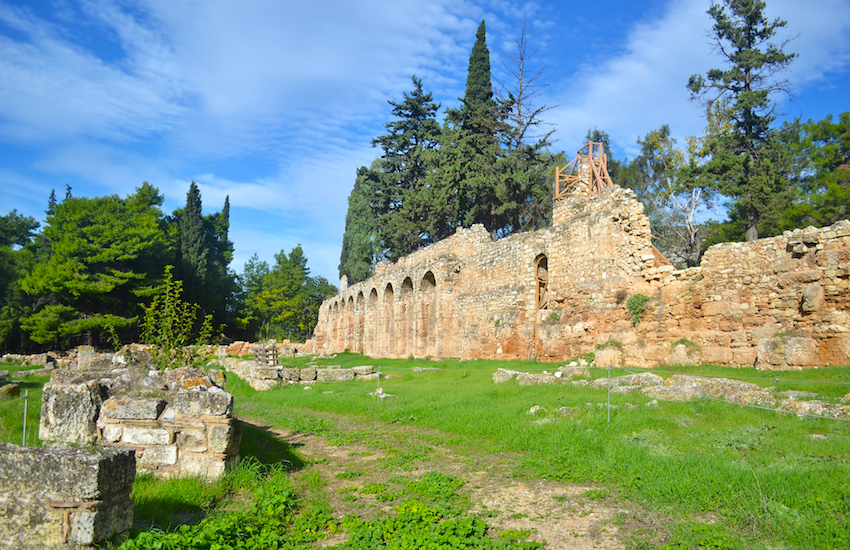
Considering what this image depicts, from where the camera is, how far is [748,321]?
11.2 m

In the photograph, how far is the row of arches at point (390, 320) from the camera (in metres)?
25.7

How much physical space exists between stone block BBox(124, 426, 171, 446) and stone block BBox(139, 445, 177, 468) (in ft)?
0.18

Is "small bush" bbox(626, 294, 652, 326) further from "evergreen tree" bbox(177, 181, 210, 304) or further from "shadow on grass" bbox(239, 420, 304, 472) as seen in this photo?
"evergreen tree" bbox(177, 181, 210, 304)

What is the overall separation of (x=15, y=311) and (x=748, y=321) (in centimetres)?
4442

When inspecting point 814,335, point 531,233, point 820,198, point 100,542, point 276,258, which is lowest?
point 100,542

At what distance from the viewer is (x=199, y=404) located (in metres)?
4.94

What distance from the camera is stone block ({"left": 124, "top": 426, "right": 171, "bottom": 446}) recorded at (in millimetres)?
4883

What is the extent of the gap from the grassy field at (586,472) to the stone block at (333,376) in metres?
7.05

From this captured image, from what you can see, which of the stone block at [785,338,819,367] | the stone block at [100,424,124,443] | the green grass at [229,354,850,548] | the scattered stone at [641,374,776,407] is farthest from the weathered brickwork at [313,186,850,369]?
the stone block at [100,424,124,443]

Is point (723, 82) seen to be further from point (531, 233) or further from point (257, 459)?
point (257, 459)

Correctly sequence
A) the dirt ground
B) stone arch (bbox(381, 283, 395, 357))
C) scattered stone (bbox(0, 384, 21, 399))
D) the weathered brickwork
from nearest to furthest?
the dirt ground < scattered stone (bbox(0, 384, 21, 399)) < the weathered brickwork < stone arch (bbox(381, 283, 395, 357))

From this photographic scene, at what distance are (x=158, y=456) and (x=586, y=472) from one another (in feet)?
13.5

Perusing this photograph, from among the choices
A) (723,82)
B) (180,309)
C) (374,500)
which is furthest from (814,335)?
(723,82)

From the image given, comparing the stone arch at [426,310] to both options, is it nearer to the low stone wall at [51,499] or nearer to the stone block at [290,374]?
the stone block at [290,374]
